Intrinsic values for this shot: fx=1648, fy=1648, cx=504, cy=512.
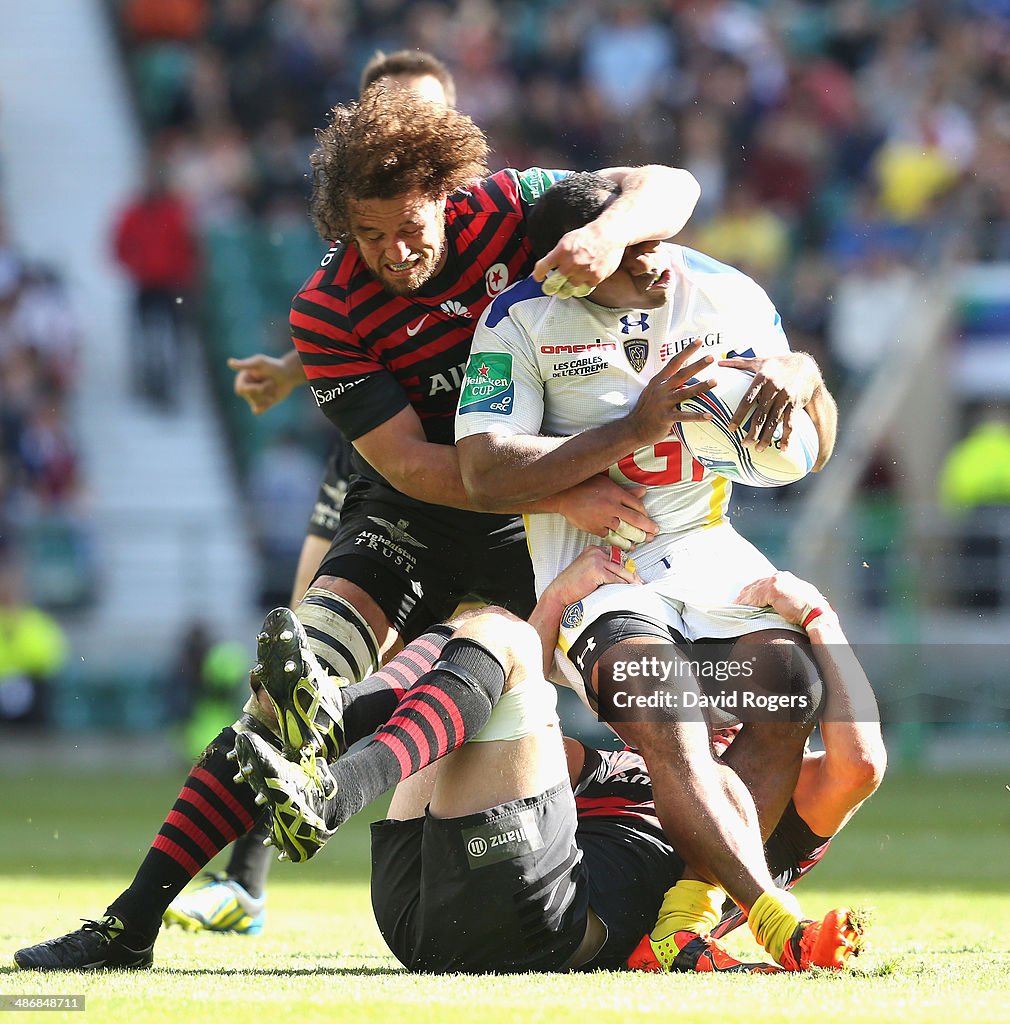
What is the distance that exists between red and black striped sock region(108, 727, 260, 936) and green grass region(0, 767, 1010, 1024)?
0.48ft

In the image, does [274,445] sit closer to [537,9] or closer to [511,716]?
[537,9]

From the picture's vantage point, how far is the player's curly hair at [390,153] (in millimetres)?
4078

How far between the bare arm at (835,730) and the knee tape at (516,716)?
733 mm

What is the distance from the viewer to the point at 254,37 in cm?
1363

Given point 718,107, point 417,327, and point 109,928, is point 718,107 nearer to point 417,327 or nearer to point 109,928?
point 417,327

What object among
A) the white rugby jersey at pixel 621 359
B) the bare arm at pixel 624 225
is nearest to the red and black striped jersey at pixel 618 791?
the white rugby jersey at pixel 621 359

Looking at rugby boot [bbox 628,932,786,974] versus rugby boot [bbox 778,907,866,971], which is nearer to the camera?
rugby boot [bbox 778,907,866,971]

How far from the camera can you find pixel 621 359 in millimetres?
4070

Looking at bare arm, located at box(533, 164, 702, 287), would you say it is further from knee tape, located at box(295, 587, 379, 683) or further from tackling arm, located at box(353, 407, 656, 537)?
knee tape, located at box(295, 587, 379, 683)

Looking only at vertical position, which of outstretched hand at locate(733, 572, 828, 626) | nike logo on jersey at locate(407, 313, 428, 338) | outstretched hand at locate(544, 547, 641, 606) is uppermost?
nike logo on jersey at locate(407, 313, 428, 338)

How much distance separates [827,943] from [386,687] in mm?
1043

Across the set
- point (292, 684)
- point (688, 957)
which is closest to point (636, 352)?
point (292, 684)

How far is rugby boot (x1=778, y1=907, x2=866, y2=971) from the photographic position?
320 cm

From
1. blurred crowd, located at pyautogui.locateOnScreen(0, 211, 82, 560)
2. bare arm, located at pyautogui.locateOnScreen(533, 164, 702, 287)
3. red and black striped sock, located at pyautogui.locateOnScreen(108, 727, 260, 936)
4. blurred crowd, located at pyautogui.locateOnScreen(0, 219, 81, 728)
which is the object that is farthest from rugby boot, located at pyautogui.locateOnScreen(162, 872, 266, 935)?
blurred crowd, located at pyautogui.locateOnScreen(0, 211, 82, 560)
